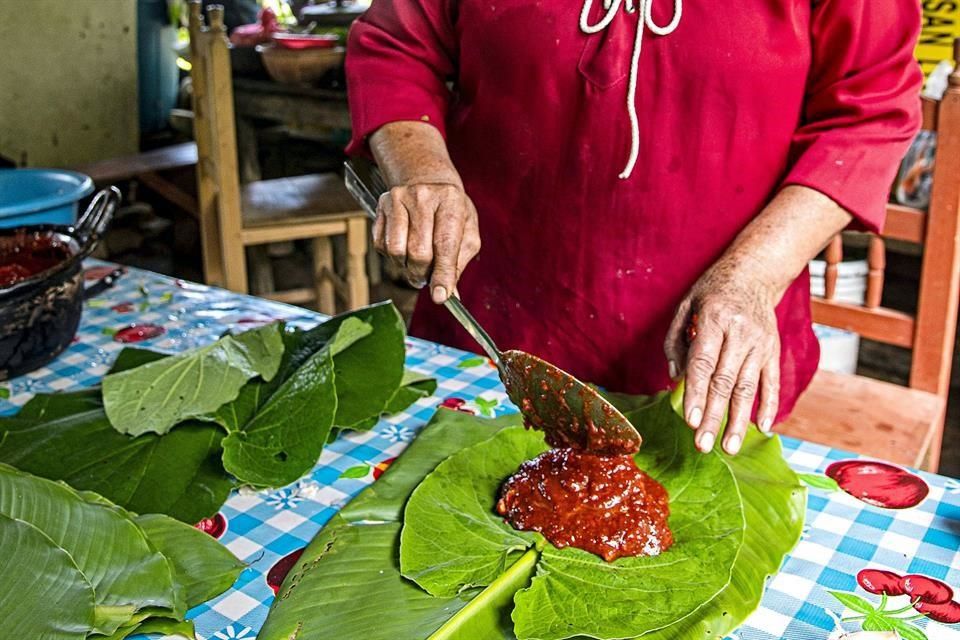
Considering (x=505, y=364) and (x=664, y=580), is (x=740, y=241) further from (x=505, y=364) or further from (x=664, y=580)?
(x=664, y=580)

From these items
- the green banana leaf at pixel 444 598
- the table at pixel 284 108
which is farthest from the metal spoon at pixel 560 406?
the table at pixel 284 108

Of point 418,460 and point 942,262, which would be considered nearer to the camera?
point 418,460

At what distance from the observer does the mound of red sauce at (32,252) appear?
55.6 inches

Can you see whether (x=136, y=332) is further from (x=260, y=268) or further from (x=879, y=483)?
(x=260, y=268)

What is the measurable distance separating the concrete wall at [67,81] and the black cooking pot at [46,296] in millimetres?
2645

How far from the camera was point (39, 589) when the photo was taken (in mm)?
768

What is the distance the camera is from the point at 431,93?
1.44m

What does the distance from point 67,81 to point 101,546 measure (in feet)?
13.0

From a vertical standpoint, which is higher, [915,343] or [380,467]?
[380,467]

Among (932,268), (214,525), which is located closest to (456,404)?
(214,525)

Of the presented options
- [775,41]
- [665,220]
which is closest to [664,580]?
[665,220]

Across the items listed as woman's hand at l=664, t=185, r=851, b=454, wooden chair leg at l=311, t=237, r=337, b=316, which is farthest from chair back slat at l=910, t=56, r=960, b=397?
wooden chair leg at l=311, t=237, r=337, b=316

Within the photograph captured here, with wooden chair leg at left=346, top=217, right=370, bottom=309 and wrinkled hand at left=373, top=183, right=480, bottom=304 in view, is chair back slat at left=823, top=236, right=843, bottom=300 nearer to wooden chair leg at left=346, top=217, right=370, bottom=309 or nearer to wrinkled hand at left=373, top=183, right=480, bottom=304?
wrinkled hand at left=373, top=183, right=480, bottom=304

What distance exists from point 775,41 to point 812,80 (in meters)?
0.10
